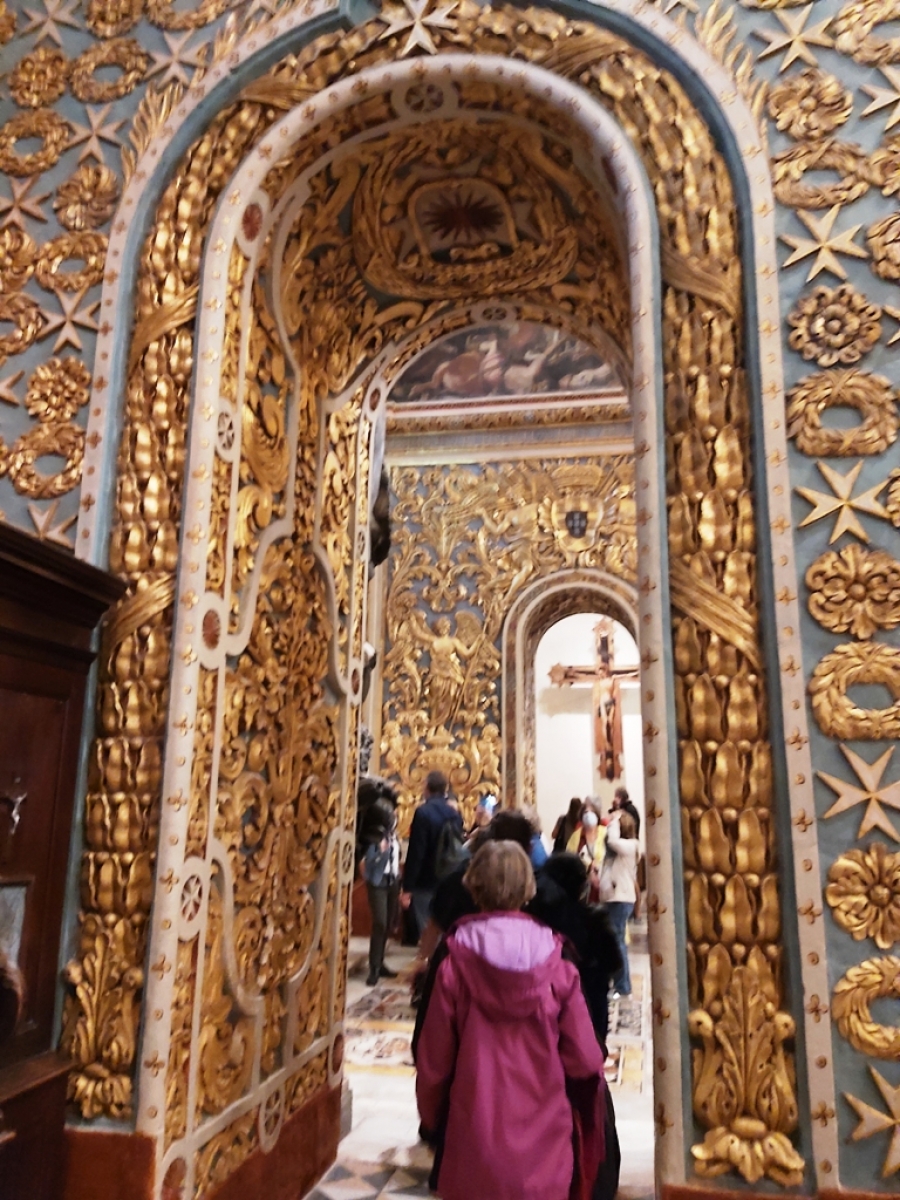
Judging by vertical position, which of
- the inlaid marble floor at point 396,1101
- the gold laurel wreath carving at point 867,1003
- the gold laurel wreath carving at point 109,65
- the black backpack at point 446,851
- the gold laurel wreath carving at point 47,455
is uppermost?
the gold laurel wreath carving at point 109,65

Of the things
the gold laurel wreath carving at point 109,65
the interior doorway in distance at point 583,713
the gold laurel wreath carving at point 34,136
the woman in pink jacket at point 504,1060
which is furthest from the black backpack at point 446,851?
the interior doorway in distance at point 583,713

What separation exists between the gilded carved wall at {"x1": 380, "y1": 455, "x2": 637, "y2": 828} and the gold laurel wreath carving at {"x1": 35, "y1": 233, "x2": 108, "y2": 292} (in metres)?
7.60

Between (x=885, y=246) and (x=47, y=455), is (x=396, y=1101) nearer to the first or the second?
(x=47, y=455)

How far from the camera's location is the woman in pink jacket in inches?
101

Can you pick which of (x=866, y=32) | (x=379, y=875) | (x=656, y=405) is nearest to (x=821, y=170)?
(x=866, y=32)

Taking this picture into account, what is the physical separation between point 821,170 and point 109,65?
9.43 feet

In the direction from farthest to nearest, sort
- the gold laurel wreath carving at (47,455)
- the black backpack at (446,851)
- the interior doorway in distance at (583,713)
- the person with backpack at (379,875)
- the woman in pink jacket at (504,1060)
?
the interior doorway in distance at (583,713), the person with backpack at (379,875), the black backpack at (446,851), the gold laurel wreath carving at (47,455), the woman in pink jacket at (504,1060)

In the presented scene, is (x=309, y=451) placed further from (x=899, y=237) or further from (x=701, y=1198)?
(x=701, y=1198)

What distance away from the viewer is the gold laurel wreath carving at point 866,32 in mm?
3316

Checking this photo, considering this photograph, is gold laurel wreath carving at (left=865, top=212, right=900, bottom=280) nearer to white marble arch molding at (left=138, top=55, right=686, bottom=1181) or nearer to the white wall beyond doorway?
white marble arch molding at (left=138, top=55, right=686, bottom=1181)

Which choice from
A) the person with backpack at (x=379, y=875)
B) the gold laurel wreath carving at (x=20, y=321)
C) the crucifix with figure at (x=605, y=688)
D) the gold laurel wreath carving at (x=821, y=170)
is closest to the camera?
the gold laurel wreath carving at (x=821, y=170)

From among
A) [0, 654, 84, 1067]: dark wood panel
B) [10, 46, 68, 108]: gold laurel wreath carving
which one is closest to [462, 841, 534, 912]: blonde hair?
[0, 654, 84, 1067]: dark wood panel

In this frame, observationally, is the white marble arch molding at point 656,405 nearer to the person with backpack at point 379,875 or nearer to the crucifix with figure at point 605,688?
the person with backpack at point 379,875

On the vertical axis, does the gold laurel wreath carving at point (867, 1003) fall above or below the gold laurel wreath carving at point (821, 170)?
below
